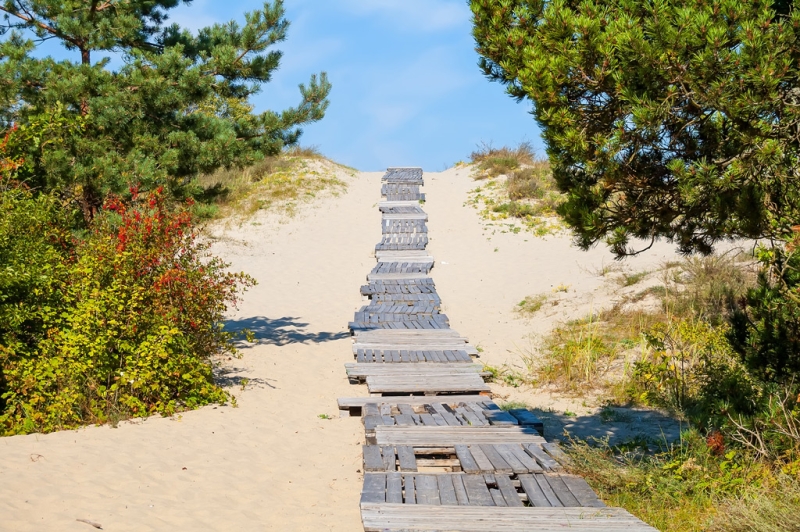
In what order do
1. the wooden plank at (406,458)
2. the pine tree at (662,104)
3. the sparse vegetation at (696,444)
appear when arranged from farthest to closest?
the wooden plank at (406,458) → the sparse vegetation at (696,444) → the pine tree at (662,104)

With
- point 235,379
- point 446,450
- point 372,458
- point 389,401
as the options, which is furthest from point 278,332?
point 372,458

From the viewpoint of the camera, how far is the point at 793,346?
5836 millimetres

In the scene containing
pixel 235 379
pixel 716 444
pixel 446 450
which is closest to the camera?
pixel 716 444

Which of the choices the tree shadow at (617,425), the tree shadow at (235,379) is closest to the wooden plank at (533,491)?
the tree shadow at (617,425)

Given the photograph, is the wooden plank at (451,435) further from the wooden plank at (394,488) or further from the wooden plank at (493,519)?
the wooden plank at (493,519)

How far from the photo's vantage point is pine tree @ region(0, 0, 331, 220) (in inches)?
384

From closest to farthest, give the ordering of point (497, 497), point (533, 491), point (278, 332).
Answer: point (497, 497) → point (533, 491) → point (278, 332)

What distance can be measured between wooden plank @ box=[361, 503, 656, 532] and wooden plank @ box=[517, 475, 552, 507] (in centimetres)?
21

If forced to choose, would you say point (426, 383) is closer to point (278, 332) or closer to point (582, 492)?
point (582, 492)

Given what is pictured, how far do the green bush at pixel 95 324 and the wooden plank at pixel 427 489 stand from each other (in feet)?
11.3

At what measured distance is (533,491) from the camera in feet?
19.6

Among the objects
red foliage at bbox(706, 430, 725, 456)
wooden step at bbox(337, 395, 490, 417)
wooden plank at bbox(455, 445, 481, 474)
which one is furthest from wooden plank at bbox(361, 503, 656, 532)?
wooden step at bbox(337, 395, 490, 417)

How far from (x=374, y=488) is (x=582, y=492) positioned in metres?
1.59

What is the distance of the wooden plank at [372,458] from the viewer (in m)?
6.44
